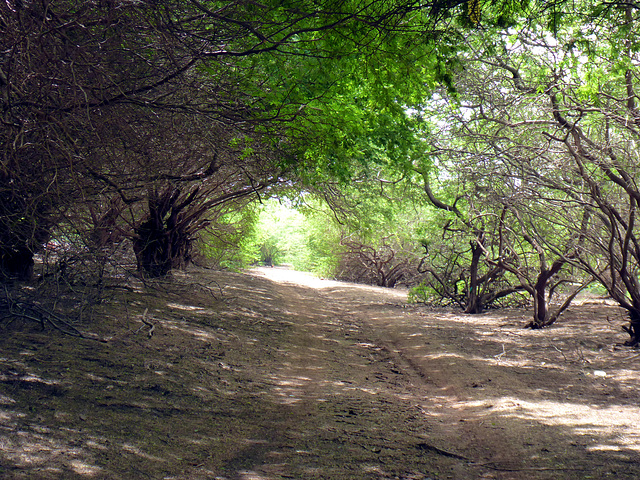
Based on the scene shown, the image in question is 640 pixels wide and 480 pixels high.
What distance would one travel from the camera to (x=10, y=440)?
3.59 m

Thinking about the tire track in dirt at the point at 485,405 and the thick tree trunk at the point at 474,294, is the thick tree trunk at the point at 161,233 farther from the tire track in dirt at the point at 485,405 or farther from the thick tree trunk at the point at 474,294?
the thick tree trunk at the point at 474,294

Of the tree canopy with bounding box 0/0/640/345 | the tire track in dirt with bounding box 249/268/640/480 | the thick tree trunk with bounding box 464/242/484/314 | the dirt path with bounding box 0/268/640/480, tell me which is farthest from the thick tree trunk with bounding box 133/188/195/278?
the thick tree trunk with bounding box 464/242/484/314

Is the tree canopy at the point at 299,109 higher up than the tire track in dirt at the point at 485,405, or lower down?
higher up

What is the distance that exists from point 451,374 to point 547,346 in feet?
10.5

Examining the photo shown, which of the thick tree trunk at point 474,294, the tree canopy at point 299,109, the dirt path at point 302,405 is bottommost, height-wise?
the dirt path at point 302,405

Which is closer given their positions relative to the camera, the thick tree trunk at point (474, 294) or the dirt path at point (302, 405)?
the dirt path at point (302, 405)

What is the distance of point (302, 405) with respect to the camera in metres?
5.59

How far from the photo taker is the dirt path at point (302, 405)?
12.7ft

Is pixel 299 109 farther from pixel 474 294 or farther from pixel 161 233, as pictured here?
pixel 474 294

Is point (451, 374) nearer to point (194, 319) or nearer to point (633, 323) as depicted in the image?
point (633, 323)

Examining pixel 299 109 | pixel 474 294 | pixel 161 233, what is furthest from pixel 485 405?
pixel 161 233

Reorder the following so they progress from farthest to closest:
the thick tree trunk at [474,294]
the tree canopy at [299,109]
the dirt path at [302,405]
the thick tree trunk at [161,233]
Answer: the thick tree trunk at [474,294] < the thick tree trunk at [161,233] < the tree canopy at [299,109] < the dirt path at [302,405]

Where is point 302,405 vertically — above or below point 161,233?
below

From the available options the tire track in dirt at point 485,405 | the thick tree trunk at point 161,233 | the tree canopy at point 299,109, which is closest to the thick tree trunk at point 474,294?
the tree canopy at point 299,109
